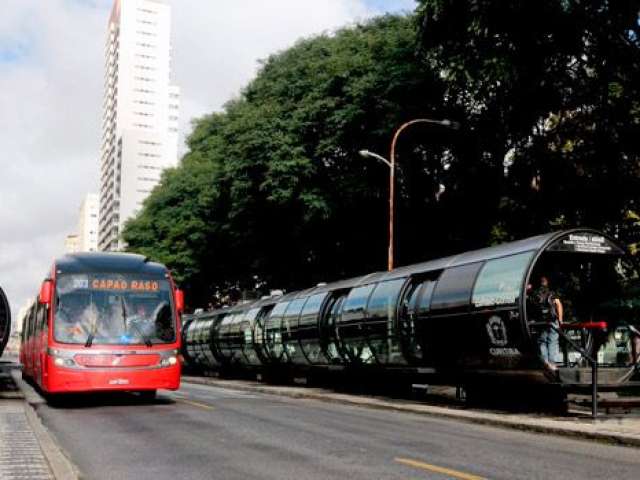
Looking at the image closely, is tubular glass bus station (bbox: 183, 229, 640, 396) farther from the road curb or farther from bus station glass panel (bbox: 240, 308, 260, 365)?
the road curb

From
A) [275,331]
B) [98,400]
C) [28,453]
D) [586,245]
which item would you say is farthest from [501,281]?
[275,331]

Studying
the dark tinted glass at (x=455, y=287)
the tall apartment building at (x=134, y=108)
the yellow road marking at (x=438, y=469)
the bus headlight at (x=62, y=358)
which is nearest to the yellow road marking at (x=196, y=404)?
the bus headlight at (x=62, y=358)

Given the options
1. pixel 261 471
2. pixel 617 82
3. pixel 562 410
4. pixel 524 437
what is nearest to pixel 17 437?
pixel 261 471

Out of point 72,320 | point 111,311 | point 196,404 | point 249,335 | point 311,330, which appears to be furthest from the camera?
point 249,335

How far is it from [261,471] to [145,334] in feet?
32.0

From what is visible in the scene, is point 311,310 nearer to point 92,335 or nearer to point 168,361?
point 168,361

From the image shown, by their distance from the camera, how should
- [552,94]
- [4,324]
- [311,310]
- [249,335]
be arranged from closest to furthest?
[4,324] → [311,310] → [552,94] → [249,335]

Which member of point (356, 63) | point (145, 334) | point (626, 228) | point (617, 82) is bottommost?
point (145, 334)

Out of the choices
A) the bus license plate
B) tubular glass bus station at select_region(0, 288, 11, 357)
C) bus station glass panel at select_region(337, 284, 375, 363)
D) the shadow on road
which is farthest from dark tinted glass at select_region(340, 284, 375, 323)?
tubular glass bus station at select_region(0, 288, 11, 357)

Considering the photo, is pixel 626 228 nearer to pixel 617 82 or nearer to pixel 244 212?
pixel 617 82

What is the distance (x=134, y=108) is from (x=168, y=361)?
500ft

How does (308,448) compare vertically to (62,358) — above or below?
below

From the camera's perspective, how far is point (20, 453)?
9422mm

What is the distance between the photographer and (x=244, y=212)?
135 ft
